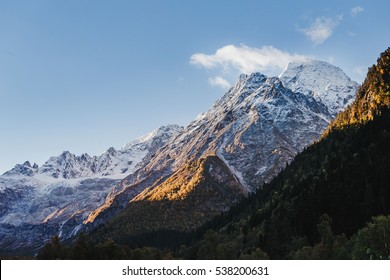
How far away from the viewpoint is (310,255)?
136m

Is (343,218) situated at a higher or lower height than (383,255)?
higher
